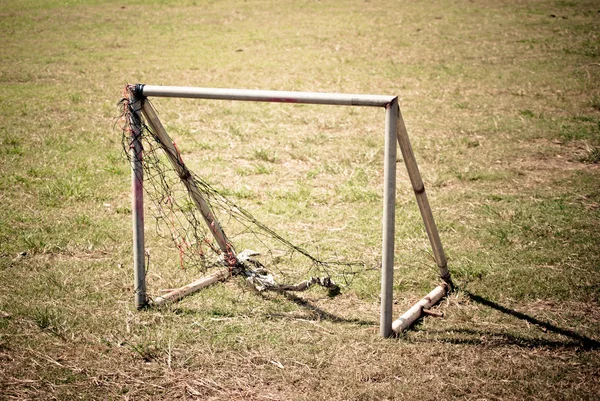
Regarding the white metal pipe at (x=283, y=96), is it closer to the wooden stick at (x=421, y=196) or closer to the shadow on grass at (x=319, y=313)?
the wooden stick at (x=421, y=196)

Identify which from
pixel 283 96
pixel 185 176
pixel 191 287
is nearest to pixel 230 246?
pixel 191 287

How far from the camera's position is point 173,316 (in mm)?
3922

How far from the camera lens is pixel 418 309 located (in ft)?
12.7

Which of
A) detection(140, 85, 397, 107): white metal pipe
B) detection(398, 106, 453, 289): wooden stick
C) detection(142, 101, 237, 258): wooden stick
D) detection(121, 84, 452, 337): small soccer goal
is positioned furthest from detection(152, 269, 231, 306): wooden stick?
detection(398, 106, 453, 289): wooden stick

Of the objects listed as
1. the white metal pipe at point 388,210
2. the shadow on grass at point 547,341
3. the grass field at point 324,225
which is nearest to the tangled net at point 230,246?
the grass field at point 324,225

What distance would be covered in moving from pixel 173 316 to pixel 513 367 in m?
2.10

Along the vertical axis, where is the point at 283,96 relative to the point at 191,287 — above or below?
above

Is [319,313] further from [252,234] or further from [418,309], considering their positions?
[252,234]

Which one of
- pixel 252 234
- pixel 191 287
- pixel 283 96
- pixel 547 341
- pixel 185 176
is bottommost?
pixel 547 341

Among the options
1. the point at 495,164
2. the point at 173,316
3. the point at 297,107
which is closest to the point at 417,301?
the point at 173,316

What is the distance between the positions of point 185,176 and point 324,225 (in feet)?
5.31

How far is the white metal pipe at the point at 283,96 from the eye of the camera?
133 inches

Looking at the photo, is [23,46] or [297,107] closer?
[297,107]

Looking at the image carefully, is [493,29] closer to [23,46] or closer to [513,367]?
[23,46]
